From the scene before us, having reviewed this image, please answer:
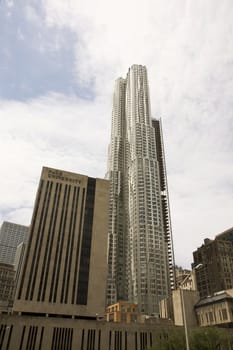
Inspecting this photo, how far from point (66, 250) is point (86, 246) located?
6.89 meters

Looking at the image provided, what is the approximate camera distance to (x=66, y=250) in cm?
9512

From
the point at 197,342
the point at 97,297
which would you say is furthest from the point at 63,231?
the point at 197,342

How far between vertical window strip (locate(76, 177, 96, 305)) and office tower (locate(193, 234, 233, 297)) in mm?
71432

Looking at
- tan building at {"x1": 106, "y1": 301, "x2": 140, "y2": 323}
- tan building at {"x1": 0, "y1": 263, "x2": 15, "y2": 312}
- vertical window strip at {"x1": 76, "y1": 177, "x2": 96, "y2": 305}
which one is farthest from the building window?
tan building at {"x1": 0, "y1": 263, "x2": 15, "y2": 312}

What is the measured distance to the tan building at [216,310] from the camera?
90188 millimetres

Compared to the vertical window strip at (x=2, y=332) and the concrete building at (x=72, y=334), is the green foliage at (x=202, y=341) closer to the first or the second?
the concrete building at (x=72, y=334)

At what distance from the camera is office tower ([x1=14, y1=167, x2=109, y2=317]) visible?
86.3 m

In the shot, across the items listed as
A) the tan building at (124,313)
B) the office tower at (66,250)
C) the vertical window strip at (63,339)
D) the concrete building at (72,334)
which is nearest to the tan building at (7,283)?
the tan building at (124,313)

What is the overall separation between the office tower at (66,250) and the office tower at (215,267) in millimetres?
70088

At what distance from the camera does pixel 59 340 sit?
7400cm

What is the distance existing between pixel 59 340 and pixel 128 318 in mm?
63291

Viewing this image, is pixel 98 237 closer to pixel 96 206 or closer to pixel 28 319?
pixel 96 206

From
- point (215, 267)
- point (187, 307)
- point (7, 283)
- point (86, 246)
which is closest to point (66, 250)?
point (86, 246)

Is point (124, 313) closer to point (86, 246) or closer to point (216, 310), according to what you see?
point (216, 310)
